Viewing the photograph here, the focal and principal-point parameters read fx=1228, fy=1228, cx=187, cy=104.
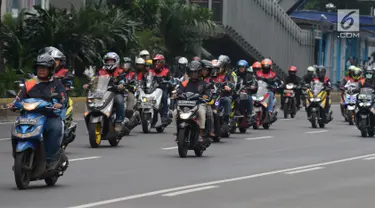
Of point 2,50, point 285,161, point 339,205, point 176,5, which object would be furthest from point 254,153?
point 176,5

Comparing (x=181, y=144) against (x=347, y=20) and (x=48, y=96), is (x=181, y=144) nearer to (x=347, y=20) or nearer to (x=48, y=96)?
(x=48, y=96)

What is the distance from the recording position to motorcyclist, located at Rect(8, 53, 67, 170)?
48.8 feet

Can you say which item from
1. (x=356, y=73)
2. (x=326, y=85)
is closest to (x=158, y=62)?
(x=326, y=85)

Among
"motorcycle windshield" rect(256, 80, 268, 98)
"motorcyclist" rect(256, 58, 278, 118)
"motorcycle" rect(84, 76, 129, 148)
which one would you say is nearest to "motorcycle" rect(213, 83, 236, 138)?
"motorcycle" rect(84, 76, 129, 148)

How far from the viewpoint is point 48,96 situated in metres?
14.9

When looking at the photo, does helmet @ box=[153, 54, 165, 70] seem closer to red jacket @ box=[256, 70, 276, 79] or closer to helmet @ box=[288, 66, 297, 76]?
red jacket @ box=[256, 70, 276, 79]

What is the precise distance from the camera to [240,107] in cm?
2881

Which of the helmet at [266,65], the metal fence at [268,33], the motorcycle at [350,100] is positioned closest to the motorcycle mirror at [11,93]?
the helmet at [266,65]

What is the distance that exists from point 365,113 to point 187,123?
28.5ft

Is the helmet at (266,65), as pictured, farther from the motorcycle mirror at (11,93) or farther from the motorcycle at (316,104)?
the motorcycle mirror at (11,93)

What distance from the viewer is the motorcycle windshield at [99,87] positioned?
21969 mm

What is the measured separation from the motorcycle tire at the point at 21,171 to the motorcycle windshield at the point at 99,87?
7442 mm

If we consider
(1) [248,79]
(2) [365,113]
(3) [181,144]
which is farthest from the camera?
(1) [248,79]

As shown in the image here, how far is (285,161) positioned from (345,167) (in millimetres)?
1284
